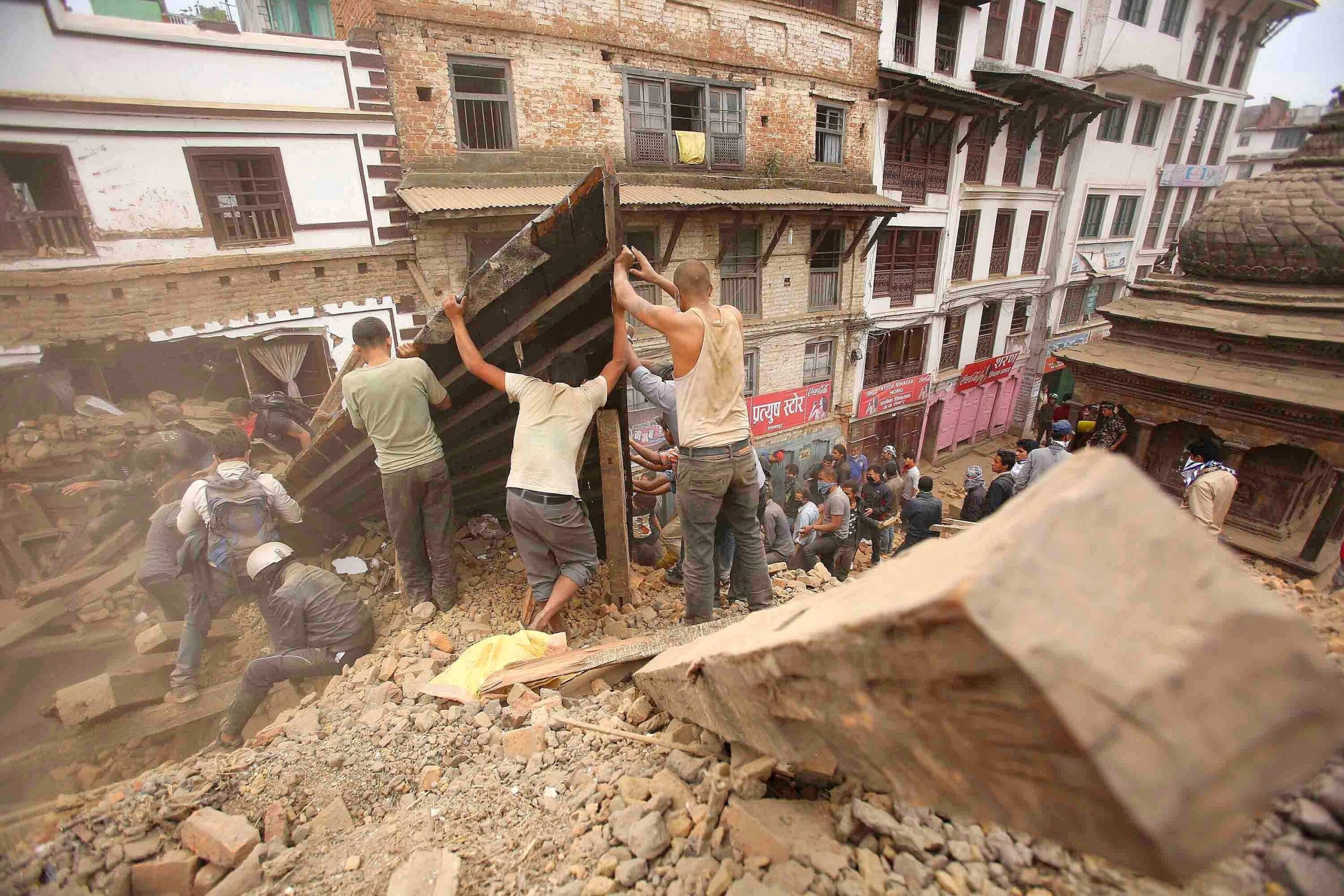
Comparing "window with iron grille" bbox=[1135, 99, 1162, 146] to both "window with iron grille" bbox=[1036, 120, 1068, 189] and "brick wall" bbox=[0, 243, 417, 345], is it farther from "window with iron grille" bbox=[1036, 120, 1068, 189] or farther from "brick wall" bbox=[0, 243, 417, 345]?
"brick wall" bbox=[0, 243, 417, 345]

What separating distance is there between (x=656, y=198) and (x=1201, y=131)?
24812 millimetres

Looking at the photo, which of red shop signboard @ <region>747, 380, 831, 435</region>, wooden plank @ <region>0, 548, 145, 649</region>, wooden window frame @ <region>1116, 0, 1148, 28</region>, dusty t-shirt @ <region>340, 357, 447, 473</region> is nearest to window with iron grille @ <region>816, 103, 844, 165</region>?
red shop signboard @ <region>747, 380, 831, 435</region>

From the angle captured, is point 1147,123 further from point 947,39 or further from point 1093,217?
point 947,39

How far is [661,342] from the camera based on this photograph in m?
11.7

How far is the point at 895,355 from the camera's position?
16.1 meters

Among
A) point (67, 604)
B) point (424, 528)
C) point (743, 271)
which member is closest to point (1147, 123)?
point (743, 271)

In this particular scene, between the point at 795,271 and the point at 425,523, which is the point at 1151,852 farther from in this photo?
the point at 795,271

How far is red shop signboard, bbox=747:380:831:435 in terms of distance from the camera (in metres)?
13.6

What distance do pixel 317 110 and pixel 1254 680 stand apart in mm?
10692

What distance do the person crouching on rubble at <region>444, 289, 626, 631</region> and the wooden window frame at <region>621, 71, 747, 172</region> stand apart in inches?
340

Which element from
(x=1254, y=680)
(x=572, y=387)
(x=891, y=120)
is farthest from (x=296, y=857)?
(x=891, y=120)

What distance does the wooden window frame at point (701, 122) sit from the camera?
10.8 meters

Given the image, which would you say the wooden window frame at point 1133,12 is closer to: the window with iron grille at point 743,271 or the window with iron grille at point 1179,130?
the window with iron grille at point 1179,130

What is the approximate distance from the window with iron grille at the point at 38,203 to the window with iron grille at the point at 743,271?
32.2 ft
